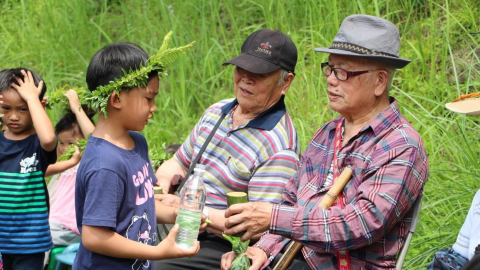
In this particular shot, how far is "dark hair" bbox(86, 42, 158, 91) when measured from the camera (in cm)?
264

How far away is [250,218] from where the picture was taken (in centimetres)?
278

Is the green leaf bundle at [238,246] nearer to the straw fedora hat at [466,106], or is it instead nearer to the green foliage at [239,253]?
the green foliage at [239,253]

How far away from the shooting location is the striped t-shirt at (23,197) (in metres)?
3.63

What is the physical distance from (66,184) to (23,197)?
1.04 metres

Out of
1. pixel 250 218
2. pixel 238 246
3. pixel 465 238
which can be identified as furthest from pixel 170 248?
pixel 465 238

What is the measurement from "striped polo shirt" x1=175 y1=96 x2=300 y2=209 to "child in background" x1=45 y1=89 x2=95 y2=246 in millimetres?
957

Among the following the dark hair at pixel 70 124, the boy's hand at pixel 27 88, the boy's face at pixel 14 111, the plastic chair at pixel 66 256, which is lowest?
the plastic chair at pixel 66 256

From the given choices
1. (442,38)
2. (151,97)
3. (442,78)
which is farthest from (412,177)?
(442,38)

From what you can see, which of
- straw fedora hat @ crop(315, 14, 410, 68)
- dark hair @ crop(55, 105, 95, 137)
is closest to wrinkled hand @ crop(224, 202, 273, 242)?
straw fedora hat @ crop(315, 14, 410, 68)

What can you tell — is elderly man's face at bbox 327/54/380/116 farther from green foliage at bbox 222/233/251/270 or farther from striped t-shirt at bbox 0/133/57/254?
striped t-shirt at bbox 0/133/57/254

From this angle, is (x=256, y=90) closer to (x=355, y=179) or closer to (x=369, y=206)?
(x=355, y=179)

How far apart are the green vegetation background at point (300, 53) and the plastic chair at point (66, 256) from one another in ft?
5.37

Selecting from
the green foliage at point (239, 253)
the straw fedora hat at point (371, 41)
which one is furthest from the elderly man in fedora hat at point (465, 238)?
the green foliage at point (239, 253)

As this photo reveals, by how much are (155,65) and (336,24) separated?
3.01 metres
